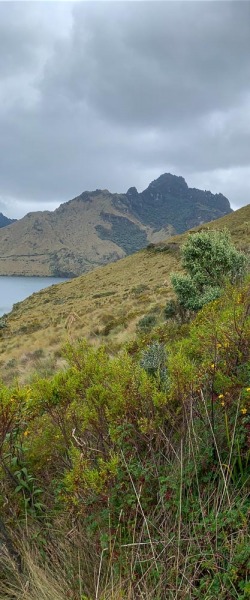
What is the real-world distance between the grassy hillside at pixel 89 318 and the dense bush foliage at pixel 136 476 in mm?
1693

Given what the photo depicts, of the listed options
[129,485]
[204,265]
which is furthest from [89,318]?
[129,485]

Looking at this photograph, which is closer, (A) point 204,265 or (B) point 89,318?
(A) point 204,265

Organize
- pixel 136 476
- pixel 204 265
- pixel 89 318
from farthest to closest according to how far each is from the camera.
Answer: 1. pixel 89 318
2. pixel 204 265
3. pixel 136 476

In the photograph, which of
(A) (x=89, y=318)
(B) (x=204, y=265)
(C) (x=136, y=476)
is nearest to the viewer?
(C) (x=136, y=476)

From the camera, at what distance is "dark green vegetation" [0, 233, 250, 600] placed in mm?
2318

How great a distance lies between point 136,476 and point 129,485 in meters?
0.10

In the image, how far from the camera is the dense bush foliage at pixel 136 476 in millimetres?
2314

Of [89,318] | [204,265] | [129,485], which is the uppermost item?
[204,265]

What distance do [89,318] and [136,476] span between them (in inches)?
893

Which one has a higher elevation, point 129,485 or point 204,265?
point 204,265

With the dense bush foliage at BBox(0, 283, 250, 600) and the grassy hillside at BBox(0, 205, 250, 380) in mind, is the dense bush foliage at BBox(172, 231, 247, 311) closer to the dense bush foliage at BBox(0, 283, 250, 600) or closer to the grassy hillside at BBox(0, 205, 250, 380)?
the grassy hillside at BBox(0, 205, 250, 380)

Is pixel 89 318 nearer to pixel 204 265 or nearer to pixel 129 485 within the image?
pixel 204 265

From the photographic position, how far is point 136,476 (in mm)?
2777

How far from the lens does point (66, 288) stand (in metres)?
63.4
